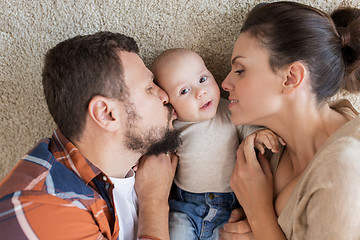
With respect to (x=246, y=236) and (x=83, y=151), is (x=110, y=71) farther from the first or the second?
(x=246, y=236)

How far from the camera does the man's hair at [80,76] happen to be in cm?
116

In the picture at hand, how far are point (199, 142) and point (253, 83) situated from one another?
38 cm

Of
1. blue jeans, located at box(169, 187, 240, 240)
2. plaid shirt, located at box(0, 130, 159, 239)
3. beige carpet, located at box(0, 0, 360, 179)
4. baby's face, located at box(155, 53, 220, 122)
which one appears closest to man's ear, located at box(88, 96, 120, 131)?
plaid shirt, located at box(0, 130, 159, 239)

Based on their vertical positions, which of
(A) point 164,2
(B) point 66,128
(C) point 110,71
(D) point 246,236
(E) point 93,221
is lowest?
(D) point 246,236

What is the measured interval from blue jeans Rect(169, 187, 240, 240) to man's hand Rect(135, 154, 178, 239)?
0.09 metres

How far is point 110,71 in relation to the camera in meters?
1.17

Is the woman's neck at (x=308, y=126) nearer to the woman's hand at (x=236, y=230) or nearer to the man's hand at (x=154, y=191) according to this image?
the woman's hand at (x=236, y=230)

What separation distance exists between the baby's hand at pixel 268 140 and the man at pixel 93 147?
35 centimetres

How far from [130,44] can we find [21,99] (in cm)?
66

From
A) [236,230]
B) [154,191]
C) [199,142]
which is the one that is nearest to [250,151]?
[199,142]

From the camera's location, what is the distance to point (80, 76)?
3.78ft

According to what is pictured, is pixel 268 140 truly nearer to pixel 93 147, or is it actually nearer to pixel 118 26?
pixel 93 147

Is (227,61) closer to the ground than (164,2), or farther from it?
closer to the ground

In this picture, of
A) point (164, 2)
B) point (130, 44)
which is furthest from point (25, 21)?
point (164, 2)
